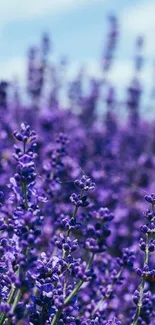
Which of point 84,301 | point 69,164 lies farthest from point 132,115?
point 84,301

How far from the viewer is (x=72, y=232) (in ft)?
15.4

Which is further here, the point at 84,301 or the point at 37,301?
the point at 84,301

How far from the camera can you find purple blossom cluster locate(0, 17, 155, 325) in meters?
2.21

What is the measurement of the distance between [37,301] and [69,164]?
3.48 m

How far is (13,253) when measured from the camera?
2152 millimetres

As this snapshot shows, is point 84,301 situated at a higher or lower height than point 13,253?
higher

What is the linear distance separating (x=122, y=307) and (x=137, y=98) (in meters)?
12.0

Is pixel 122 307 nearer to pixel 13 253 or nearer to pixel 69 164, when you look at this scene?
pixel 69 164

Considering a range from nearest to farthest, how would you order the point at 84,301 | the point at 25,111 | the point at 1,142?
the point at 84,301 → the point at 1,142 → the point at 25,111

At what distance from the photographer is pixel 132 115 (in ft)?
50.7

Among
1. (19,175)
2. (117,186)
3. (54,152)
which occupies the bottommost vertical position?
(19,175)

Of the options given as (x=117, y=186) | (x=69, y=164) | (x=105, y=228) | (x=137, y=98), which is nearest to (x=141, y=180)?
(x=117, y=186)

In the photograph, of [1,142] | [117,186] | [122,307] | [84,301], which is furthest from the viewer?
[117,186]

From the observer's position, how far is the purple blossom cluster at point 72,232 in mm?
2205
